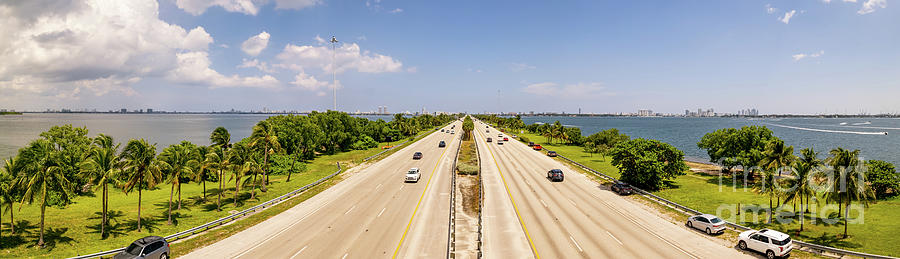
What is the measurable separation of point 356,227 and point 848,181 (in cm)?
3943

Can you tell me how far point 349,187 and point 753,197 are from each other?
50.4 m

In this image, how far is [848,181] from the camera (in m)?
27.2

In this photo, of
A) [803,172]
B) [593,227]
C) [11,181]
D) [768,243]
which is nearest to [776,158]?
[803,172]

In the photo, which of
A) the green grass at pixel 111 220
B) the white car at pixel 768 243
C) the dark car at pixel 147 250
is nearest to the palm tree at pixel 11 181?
the green grass at pixel 111 220

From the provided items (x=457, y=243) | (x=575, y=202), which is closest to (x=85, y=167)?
(x=457, y=243)

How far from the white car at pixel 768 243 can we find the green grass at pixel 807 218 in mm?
6611

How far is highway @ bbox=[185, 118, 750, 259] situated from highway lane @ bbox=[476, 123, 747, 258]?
8 centimetres

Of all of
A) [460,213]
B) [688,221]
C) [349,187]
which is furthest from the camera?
[349,187]

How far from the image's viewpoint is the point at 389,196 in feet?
136

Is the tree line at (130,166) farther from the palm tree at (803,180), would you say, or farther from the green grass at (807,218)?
the palm tree at (803,180)

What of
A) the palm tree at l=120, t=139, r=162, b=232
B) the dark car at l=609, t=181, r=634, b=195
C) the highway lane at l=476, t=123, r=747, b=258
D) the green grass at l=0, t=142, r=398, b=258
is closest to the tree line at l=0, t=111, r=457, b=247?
the palm tree at l=120, t=139, r=162, b=232

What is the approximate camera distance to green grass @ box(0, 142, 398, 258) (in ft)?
87.4

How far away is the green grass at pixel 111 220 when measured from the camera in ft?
87.4

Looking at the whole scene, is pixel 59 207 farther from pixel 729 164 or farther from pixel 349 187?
pixel 729 164
